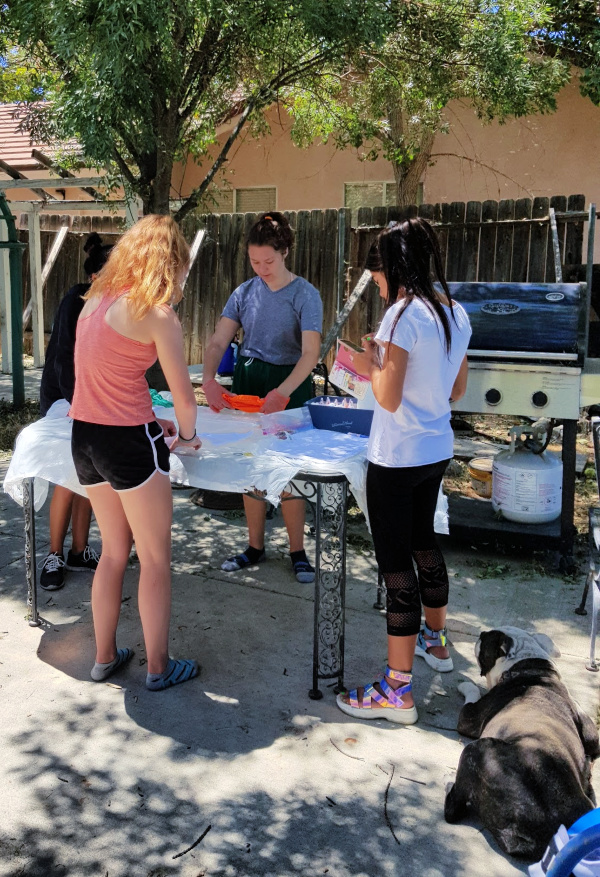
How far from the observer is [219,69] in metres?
6.06

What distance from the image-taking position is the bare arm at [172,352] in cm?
275

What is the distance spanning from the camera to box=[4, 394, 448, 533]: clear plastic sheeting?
10.0 feet

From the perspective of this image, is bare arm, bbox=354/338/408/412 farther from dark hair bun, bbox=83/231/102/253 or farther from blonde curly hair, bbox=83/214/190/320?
dark hair bun, bbox=83/231/102/253

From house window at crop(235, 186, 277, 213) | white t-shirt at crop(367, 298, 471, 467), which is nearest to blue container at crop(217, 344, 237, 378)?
white t-shirt at crop(367, 298, 471, 467)

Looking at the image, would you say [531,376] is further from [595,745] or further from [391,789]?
[391,789]

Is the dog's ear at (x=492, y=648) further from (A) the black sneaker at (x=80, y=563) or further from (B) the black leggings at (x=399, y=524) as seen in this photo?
(A) the black sneaker at (x=80, y=563)

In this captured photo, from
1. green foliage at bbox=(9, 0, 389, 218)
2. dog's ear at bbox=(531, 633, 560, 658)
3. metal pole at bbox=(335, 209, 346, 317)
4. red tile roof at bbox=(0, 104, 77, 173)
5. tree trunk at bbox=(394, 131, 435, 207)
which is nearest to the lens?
dog's ear at bbox=(531, 633, 560, 658)

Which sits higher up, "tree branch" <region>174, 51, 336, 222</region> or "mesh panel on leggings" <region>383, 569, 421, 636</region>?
"tree branch" <region>174, 51, 336, 222</region>

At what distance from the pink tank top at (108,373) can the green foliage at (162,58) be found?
8.05 feet

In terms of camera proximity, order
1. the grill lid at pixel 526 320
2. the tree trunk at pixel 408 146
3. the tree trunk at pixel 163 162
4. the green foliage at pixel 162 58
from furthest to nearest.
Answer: the tree trunk at pixel 408 146 < the tree trunk at pixel 163 162 < the green foliage at pixel 162 58 < the grill lid at pixel 526 320

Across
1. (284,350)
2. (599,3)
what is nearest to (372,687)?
(284,350)

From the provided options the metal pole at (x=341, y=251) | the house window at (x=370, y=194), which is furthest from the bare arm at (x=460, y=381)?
the house window at (x=370, y=194)

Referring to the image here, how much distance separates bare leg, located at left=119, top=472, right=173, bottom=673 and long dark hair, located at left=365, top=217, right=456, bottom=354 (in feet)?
3.72

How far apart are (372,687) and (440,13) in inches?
228
